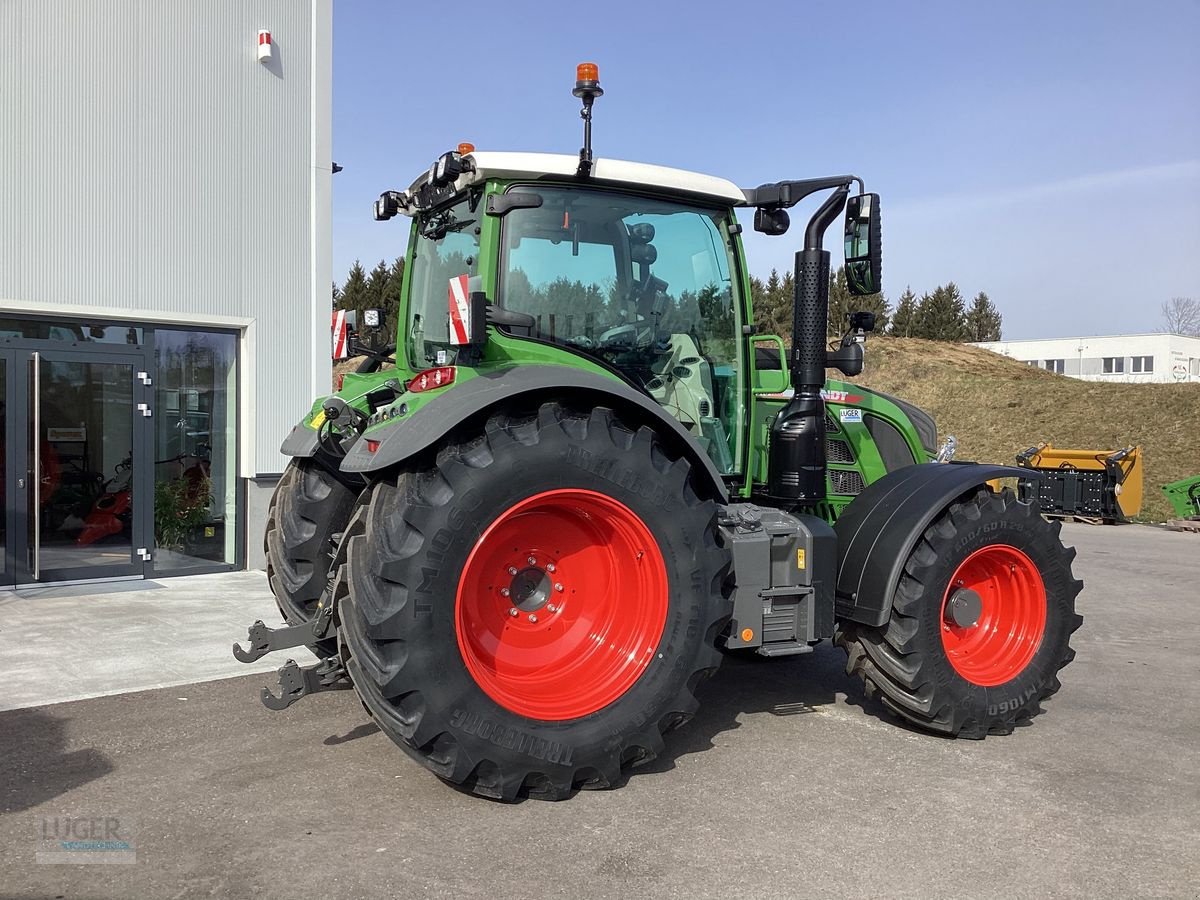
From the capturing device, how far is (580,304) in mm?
4562

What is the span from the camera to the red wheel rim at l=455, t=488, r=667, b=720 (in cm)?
404

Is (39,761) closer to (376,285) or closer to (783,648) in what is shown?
(783,648)

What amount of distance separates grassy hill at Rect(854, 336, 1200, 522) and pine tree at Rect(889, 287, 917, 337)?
31.4 ft

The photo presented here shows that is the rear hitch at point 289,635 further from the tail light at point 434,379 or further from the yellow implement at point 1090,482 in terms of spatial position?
the yellow implement at point 1090,482

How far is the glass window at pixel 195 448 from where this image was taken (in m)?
9.48

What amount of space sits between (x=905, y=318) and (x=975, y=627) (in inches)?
1474

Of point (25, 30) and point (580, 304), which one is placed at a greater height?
point (25, 30)

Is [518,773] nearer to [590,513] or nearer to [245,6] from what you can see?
[590,513]

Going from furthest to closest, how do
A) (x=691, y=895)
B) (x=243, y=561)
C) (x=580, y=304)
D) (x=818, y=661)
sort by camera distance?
(x=243, y=561), (x=818, y=661), (x=580, y=304), (x=691, y=895)

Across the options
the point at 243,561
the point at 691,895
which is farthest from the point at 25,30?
the point at 691,895

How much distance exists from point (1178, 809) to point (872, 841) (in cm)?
135

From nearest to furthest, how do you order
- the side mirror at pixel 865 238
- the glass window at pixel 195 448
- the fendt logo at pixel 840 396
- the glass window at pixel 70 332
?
the side mirror at pixel 865 238 < the fendt logo at pixel 840 396 < the glass window at pixel 70 332 < the glass window at pixel 195 448

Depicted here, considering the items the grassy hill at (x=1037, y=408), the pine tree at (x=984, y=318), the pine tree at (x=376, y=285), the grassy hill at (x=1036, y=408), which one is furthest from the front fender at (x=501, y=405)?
the pine tree at (x=984, y=318)

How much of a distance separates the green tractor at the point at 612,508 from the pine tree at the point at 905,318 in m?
36.5
